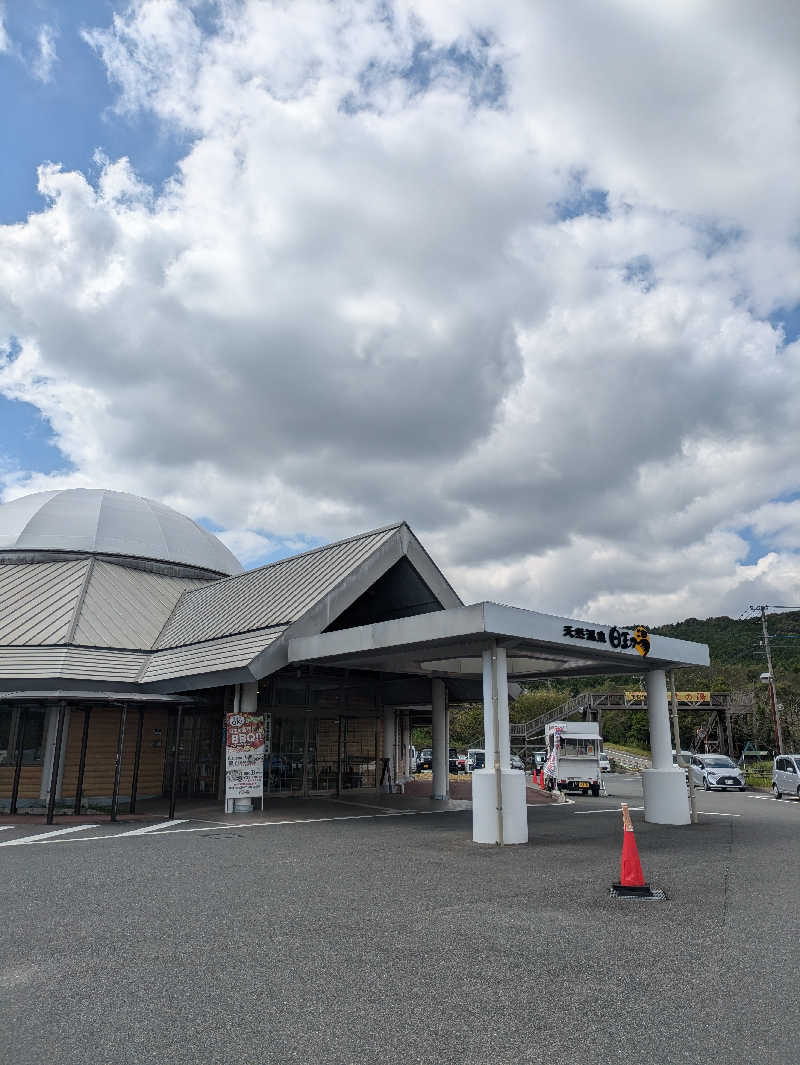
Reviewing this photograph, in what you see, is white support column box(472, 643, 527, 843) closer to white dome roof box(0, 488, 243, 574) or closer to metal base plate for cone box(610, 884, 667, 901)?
metal base plate for cone box(610, 884, 667, 901)

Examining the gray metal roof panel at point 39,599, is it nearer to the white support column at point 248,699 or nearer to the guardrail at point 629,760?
the white support column at point 248,699

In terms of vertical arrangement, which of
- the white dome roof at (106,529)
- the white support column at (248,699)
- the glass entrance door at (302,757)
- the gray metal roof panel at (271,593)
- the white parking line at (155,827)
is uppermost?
the white dome roof at (106,529)

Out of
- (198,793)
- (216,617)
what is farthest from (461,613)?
(198,793)

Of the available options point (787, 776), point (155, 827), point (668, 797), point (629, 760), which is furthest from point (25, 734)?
point (629, 760)

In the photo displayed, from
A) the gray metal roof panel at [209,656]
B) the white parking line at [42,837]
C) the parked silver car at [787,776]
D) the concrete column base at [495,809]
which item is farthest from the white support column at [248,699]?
the parked silver car at [787,776]

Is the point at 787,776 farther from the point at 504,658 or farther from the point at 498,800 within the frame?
the point at 498,800

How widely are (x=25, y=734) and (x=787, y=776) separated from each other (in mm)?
24651

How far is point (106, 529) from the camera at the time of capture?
30.0m

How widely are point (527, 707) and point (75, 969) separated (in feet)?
230

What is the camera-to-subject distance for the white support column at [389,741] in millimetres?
25234

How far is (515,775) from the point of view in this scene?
1334 cm

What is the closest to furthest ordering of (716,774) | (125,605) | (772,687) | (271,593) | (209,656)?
(209,656)
(271,593)
(125,605)
(716,774)
(772,687)

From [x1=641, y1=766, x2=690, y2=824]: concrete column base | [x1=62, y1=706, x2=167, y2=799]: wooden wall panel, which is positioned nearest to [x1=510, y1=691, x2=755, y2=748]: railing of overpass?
[x1=641, y1=766, x2=690, y2=824]: concrete column base

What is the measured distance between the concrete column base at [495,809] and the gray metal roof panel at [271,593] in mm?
6555
